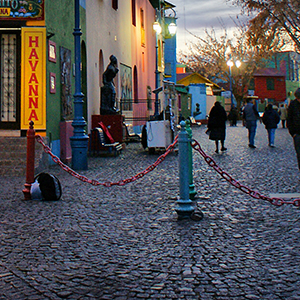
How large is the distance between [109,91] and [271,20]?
14.6 meters

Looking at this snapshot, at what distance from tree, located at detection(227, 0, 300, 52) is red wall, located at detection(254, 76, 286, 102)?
59372 mm

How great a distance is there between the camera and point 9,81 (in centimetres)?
1421

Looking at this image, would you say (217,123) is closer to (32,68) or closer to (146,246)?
(32,68)

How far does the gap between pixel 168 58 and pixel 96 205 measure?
147ft

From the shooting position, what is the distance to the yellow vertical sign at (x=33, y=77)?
13.6 m

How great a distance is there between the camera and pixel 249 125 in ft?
65.9

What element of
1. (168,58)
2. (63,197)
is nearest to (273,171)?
(63,197)

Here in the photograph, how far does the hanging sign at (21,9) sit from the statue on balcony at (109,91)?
5.93 meters

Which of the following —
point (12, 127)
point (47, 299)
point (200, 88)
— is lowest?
point (47, 299)

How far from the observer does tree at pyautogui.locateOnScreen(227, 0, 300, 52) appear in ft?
97.5

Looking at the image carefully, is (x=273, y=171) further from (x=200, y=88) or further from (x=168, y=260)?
(x=200, y=88)

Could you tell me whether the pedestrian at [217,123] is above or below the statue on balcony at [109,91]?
below

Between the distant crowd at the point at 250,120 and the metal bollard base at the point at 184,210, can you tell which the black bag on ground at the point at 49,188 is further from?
the distant crowd at the point at 250,120

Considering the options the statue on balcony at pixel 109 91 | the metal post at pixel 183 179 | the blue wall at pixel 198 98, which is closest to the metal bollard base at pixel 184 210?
the metal post at pixel 183 179
